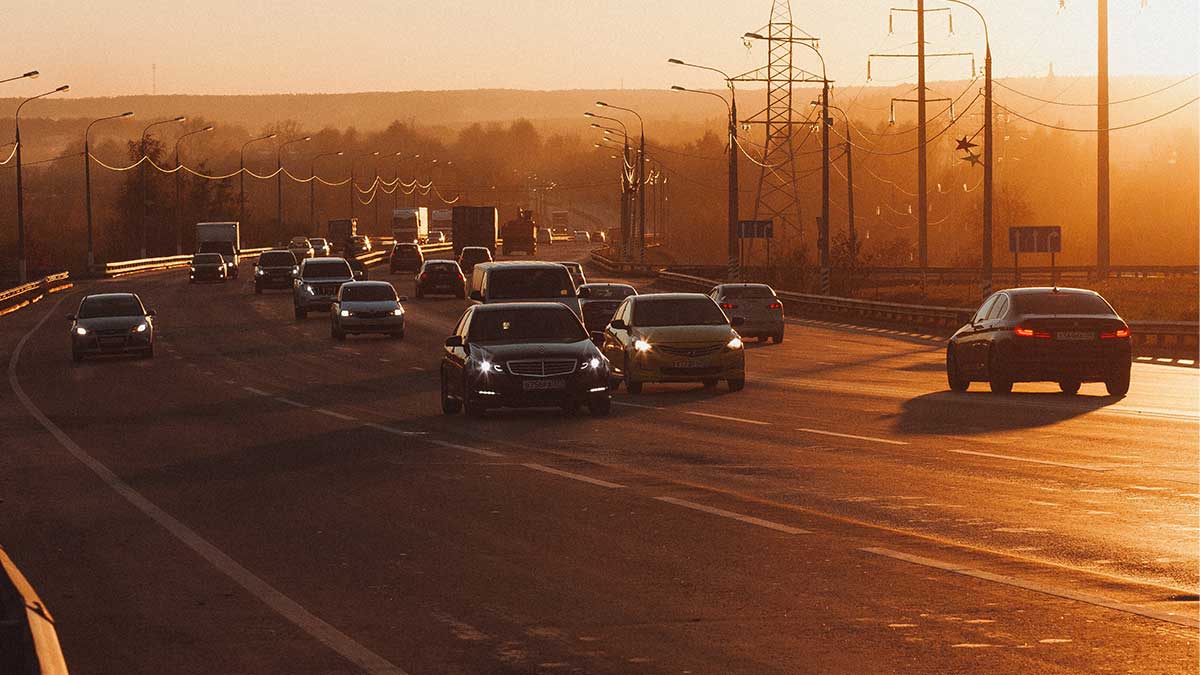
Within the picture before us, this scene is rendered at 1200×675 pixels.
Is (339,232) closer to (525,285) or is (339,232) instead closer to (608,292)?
(608,292)

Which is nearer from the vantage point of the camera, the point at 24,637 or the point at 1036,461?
the point at 24,637

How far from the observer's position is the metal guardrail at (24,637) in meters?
5.27

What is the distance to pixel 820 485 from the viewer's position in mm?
15289

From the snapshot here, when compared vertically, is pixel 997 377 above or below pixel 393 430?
above

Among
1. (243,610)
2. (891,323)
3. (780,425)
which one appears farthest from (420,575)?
(891,323)

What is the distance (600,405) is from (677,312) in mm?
5470

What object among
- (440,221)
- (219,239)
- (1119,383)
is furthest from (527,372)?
(440,221)

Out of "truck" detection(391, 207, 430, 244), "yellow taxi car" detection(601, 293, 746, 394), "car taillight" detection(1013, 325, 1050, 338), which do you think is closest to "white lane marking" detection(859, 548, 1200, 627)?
"car taillight" detection(1013, 325, 1050, 338)

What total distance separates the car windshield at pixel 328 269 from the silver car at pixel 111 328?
53.3ft

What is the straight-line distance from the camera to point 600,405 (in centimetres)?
2373

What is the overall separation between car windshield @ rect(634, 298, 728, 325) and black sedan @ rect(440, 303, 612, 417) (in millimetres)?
4321

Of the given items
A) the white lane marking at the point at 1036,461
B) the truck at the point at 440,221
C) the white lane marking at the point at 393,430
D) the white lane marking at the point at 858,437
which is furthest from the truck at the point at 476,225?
the white lane marking at the point at 1036,461

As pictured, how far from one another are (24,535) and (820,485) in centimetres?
642

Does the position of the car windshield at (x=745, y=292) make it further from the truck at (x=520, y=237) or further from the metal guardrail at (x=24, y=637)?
the truck at (x=520, y=237)
